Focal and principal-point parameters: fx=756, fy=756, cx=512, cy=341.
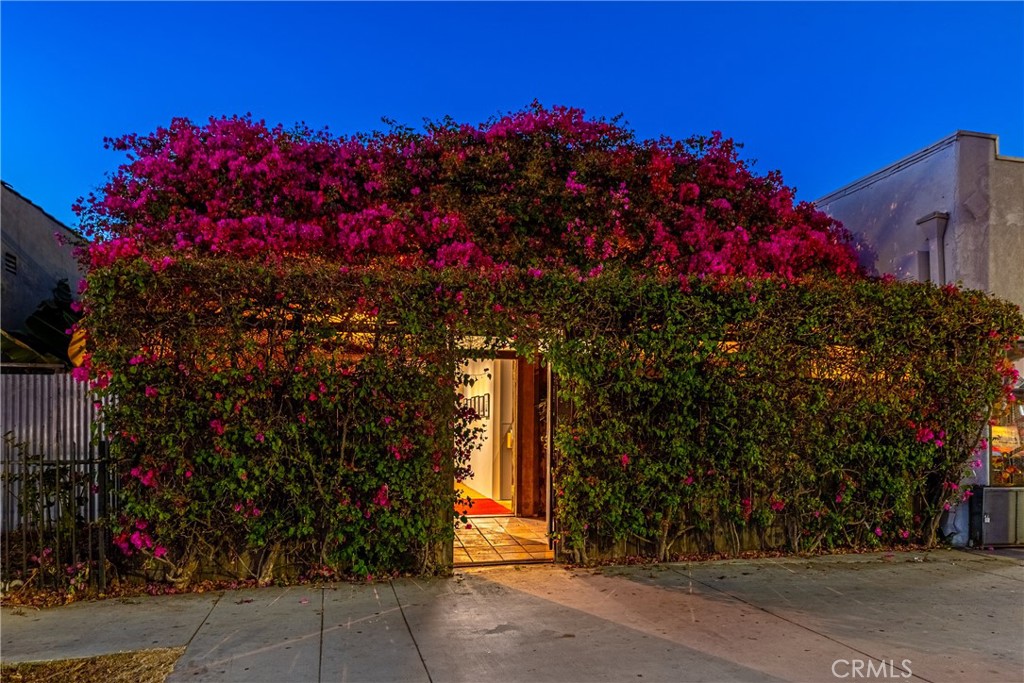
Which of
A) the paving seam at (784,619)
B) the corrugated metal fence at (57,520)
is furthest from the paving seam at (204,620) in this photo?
the paving seam at (784,619)

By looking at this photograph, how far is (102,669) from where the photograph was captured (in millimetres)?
4742

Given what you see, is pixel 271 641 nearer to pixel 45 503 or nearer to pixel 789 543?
pixel 45 503

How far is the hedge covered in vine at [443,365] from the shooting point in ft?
21.3

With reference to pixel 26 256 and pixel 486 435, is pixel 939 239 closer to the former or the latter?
pixel 486 435

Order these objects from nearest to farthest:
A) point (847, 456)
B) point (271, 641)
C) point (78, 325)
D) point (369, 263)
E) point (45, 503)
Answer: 1. point (271, 641)
2. point (78, 325)
3. point (45, 503)
4. point (847, 456)
5. point (369, 263)

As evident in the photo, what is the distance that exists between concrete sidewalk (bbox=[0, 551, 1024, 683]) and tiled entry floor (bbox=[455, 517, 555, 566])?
43 centimetres

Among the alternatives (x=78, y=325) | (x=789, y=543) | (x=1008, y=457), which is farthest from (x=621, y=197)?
(x=78, y=325)

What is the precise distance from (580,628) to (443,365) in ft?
8.82

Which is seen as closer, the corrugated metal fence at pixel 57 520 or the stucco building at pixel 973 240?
the corrugated metal fence at pixel 57 520

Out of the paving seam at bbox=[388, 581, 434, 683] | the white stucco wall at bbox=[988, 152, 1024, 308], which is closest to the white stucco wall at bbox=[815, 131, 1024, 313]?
the white stucco wall at bbox=[988, 152, 1024, 308]

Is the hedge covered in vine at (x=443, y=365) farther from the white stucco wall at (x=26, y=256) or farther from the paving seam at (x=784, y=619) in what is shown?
the white stucco wall at (x=26, y=256)

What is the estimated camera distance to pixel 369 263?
9711 mm

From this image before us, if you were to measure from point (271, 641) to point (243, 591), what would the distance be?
151cm

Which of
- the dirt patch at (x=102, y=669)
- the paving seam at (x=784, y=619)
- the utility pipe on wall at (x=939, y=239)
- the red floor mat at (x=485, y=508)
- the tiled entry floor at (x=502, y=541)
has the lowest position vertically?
the red floor mat at (x=485, y=508)
